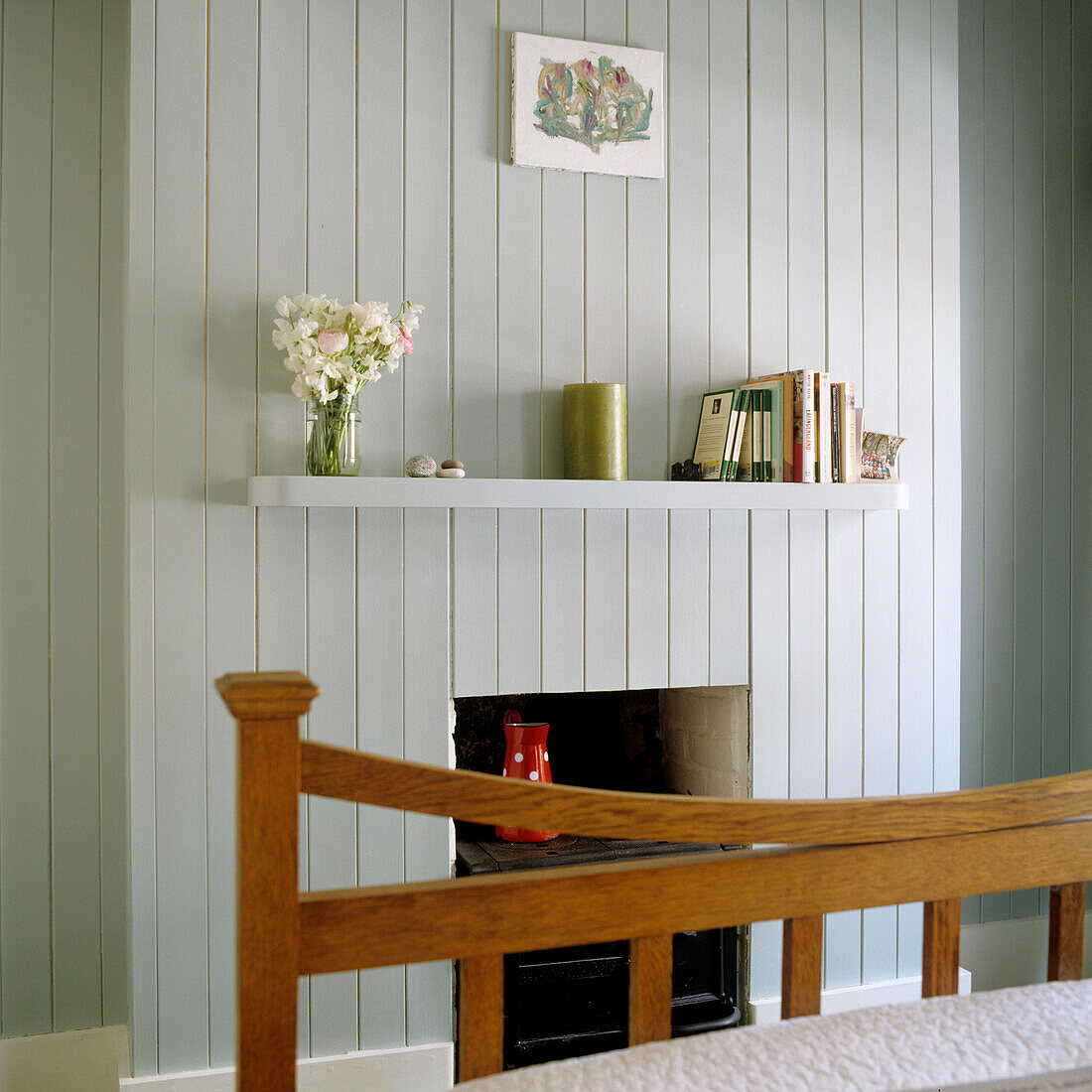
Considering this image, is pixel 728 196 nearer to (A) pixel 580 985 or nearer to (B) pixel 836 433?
(B) pixel 836 433

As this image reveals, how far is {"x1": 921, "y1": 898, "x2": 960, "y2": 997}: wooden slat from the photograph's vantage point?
109cm

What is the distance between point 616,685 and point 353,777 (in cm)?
132

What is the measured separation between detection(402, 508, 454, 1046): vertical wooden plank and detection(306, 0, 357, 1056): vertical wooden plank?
11 centimetres

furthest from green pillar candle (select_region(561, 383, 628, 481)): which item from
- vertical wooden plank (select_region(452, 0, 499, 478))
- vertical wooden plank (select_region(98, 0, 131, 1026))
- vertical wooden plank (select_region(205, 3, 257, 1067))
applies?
vertical wooden plank (select_region(98, 0, 131, 1026))

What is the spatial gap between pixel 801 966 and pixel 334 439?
1255 millimetres

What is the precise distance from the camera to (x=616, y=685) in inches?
86.4

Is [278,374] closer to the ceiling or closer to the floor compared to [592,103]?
closer to the floor

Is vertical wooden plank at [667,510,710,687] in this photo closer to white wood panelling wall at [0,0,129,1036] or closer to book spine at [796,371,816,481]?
book spine at [796,371,816,481]

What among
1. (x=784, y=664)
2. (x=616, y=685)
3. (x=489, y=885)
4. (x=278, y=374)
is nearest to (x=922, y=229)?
(x=784, y=664)

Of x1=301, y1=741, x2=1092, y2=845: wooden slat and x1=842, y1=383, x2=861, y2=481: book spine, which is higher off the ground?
x1=842, y1=383, x2=861, y2=481: book spine

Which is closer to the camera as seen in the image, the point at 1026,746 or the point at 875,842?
the point at 875,842

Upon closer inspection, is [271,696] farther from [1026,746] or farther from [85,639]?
[1026,746]

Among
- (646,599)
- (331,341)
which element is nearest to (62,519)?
(331,341)

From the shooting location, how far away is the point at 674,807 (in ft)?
3.32
